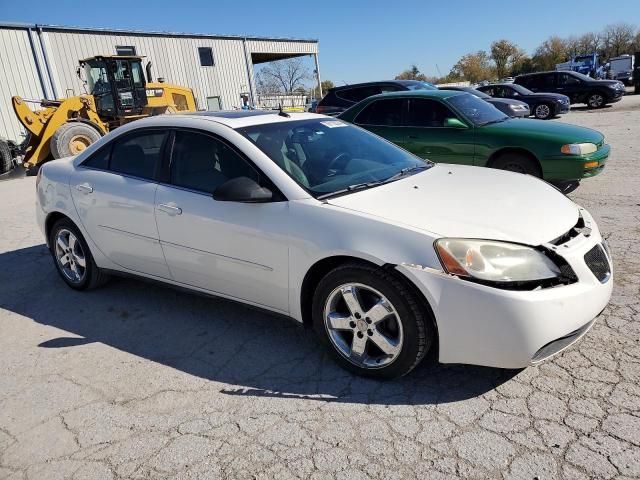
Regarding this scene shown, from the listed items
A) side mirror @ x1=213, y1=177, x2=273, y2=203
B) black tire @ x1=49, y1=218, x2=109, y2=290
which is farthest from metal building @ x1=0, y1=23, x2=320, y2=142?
side mirror @ x1=213, y1=177, x2=273, y2=203

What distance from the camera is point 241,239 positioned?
3096 mm

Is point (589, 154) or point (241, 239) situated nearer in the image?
point (241, 239)

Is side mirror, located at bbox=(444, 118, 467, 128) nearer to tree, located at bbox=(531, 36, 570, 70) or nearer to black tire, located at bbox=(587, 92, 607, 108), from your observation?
black tire, located at bbox=(587, 92, 607, 108)

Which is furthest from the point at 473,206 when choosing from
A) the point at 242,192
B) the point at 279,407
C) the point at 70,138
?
the point at 70,138

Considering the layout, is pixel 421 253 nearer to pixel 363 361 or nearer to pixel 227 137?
pixel 363 361

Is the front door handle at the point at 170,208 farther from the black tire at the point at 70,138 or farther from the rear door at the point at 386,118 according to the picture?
the black tire at the point at 70,138

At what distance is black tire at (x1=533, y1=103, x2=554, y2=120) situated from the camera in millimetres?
18109

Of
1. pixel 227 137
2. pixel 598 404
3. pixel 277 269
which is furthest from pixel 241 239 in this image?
pixel 598 404

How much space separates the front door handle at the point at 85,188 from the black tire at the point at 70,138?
8798 mm

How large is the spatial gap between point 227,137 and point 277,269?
3.26 feet

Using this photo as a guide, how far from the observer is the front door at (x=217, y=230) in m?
3.00

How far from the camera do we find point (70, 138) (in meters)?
12.5

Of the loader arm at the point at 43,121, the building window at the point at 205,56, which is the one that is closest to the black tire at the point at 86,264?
the loader arm at the point at 43,121

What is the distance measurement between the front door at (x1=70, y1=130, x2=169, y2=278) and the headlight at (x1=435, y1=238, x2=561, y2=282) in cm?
216
